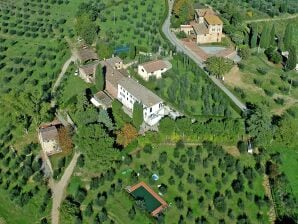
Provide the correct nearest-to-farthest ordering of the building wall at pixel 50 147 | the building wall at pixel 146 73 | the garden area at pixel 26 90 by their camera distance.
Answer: the garden area at pixel 26 90 → the building wall at pixel 50 147 → the building wall at pixel 146 73

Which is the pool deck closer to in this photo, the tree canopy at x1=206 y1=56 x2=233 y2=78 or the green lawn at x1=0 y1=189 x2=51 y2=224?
the green lawn at x1=0 y1=189 x2=51 y2=224

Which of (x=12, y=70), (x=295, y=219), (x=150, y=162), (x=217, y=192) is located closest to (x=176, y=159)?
(x=150, y=162)

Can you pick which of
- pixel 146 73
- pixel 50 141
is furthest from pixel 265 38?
pixel 50 141

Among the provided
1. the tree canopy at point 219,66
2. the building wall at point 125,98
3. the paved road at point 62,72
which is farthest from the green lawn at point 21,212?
the tree canopy at point 219,66

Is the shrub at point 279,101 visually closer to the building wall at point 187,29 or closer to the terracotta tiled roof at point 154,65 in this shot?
the terracotta tiled roof at point 154,65

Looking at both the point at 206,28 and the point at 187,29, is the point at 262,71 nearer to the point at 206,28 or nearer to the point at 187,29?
Answer: the point at 206,28

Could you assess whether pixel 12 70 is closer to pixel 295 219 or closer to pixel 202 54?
pixel 202 54
